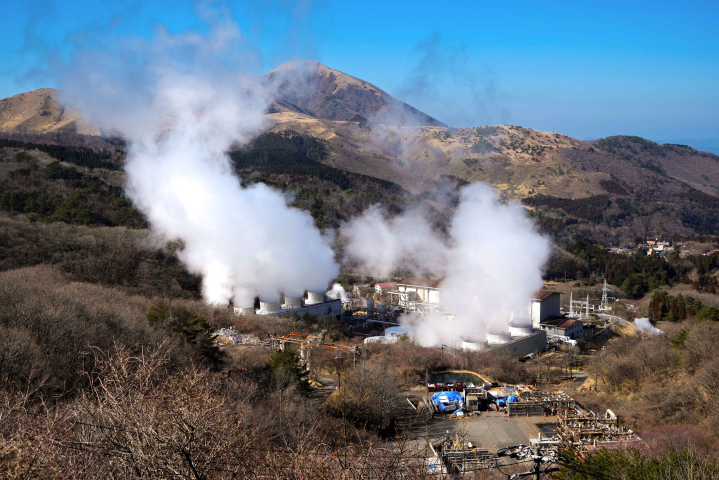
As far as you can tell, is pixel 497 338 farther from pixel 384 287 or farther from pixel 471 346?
pixel 384 287

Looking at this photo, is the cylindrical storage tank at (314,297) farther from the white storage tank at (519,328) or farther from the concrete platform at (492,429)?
the concrete platform at (492,429)

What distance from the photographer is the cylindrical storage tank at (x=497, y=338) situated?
26.2 meters

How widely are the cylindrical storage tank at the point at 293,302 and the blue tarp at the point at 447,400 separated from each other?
14.6 meters

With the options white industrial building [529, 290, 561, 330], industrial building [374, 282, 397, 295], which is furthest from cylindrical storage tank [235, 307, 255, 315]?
white industrial building [529, 290, 561, 330]

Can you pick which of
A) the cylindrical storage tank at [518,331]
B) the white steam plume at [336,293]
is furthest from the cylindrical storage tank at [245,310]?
the cylindrical storage tank at [518,331]

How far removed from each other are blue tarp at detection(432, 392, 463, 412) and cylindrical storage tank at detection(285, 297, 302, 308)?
14.6m

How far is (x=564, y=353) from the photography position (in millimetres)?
29078

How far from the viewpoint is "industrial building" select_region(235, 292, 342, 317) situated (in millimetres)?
30828

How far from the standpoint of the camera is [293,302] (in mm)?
32250

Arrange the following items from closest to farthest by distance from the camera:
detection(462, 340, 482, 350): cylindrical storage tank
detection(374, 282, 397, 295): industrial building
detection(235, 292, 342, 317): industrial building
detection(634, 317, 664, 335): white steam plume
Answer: detection(462, 340, 482, 350): cylindrical storage tank, detection(235, 292, 342, 317): industrial building, detection(634, 317, 664, 335): white steam plume, detection(374, 282, 397, 295): industrial building

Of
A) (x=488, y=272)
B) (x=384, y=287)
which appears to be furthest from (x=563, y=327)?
(x=384, y=287)

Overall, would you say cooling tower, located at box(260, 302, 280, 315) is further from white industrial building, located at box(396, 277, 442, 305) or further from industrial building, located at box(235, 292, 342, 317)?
white industrial building, located at box(396, 277, 442, 305)

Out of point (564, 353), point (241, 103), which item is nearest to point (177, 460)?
point (564, 353)

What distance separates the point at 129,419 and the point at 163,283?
1145 inches
